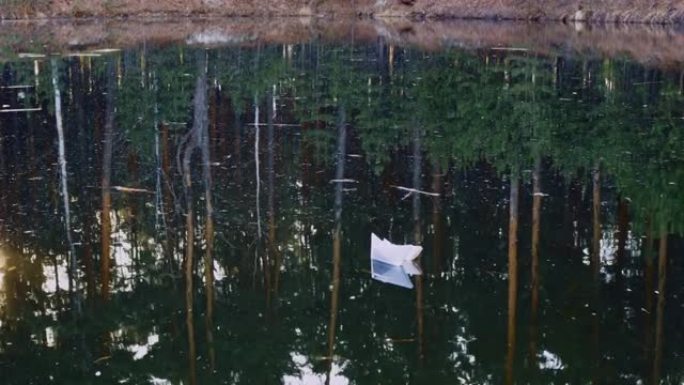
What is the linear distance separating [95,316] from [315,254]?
226 centimetres

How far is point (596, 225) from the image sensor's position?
9.38 metres

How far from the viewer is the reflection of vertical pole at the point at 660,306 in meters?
6.11

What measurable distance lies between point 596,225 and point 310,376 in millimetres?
4461

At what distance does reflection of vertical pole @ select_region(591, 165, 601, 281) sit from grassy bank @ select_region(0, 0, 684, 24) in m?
25.8

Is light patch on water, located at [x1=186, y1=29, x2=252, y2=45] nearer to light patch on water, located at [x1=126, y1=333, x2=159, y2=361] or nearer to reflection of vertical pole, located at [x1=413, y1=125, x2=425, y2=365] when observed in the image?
reflection of vertical pole, located at [x1=413, y1=125, x2=425, y2=365]

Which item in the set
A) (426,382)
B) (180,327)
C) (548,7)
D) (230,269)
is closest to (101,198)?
(230,269)

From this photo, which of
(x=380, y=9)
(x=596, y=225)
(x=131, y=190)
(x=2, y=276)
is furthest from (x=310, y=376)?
(x=380, y=9)

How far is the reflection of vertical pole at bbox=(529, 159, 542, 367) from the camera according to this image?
6.55m

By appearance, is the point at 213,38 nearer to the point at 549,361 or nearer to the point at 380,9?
the point at 380,9

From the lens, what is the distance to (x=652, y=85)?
18.3m

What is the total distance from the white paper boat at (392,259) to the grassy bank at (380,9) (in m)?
29.7

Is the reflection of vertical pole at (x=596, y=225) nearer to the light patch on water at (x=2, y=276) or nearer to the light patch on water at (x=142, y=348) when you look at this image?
the light patch on water at (x=142, y=348)

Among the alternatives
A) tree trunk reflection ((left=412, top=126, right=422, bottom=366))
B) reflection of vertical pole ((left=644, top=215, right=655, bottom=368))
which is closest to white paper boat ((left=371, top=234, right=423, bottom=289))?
tree trunk reflection ((left=412, top=126, right=422, bottom=366))

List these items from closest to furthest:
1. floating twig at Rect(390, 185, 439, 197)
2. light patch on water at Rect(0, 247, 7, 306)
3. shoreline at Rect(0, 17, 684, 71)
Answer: light patch on water at Rect(0, 247, 7, 306) < floating twig at Rect(390, 185, 439, 197) < shoreline at Rect(0, 17, 684, 71)
